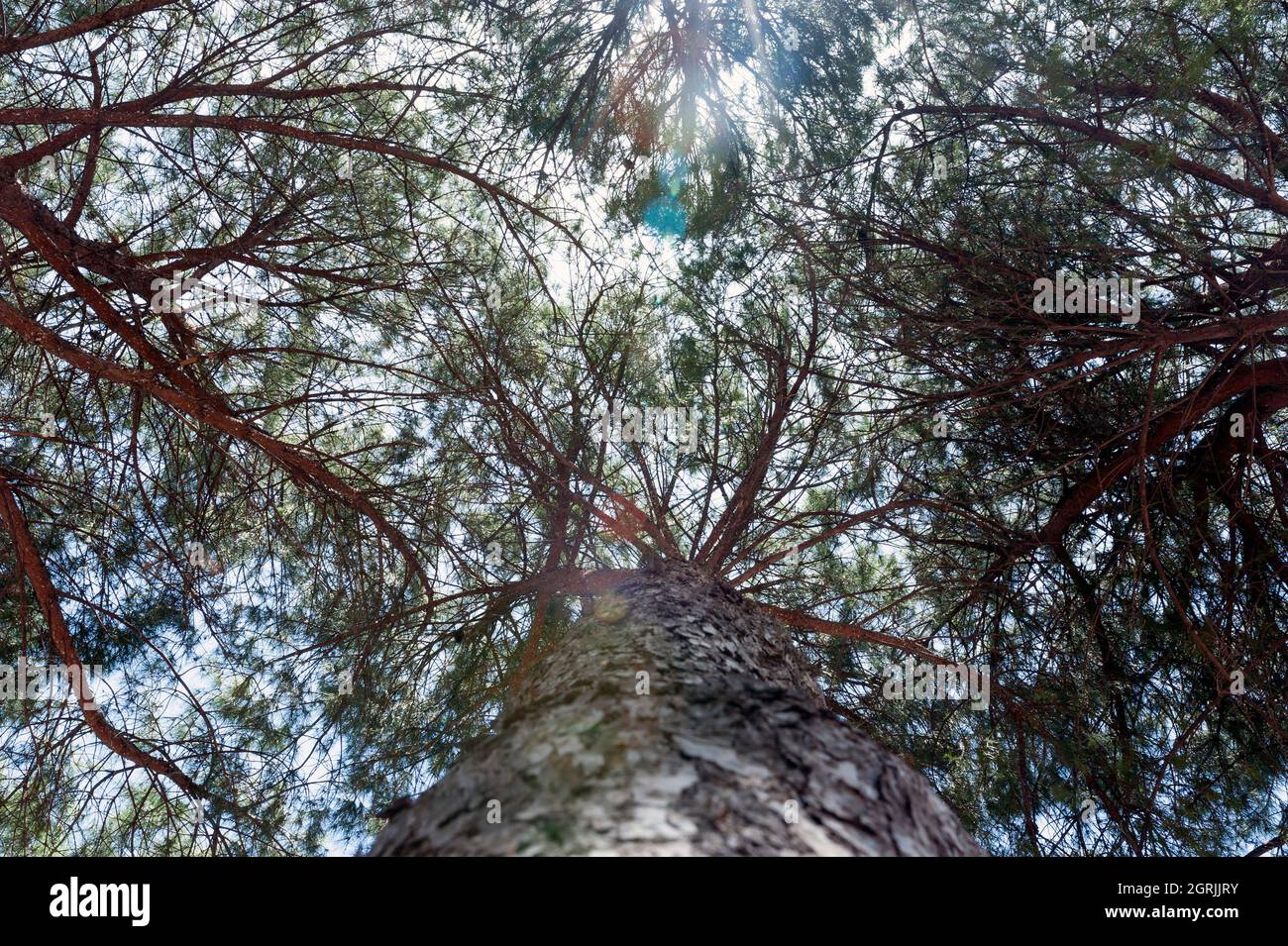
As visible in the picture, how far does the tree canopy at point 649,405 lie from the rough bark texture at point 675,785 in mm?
2249

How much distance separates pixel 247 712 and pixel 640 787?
413cm

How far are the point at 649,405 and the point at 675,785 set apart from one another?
11.6 ft

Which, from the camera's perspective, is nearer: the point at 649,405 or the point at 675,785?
the point at 675,785

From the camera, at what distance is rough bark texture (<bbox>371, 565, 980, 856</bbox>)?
1187 mm

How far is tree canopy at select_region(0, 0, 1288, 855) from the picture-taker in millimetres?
3846

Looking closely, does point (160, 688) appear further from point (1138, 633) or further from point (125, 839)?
point (1138, 633)

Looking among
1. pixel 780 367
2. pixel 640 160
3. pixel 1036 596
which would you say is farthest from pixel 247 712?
pixel 1036 596

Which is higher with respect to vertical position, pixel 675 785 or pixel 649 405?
pixel 649 405

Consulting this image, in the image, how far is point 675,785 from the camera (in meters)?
1.30

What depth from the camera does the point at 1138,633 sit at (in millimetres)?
4473

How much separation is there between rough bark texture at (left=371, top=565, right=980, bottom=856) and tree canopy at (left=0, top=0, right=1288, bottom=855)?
2249mm

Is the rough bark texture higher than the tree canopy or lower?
lower

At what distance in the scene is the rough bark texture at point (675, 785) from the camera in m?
1.19

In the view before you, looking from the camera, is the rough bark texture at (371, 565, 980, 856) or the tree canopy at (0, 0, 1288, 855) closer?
the rough bark texture at (371, 565, 980, 856)
